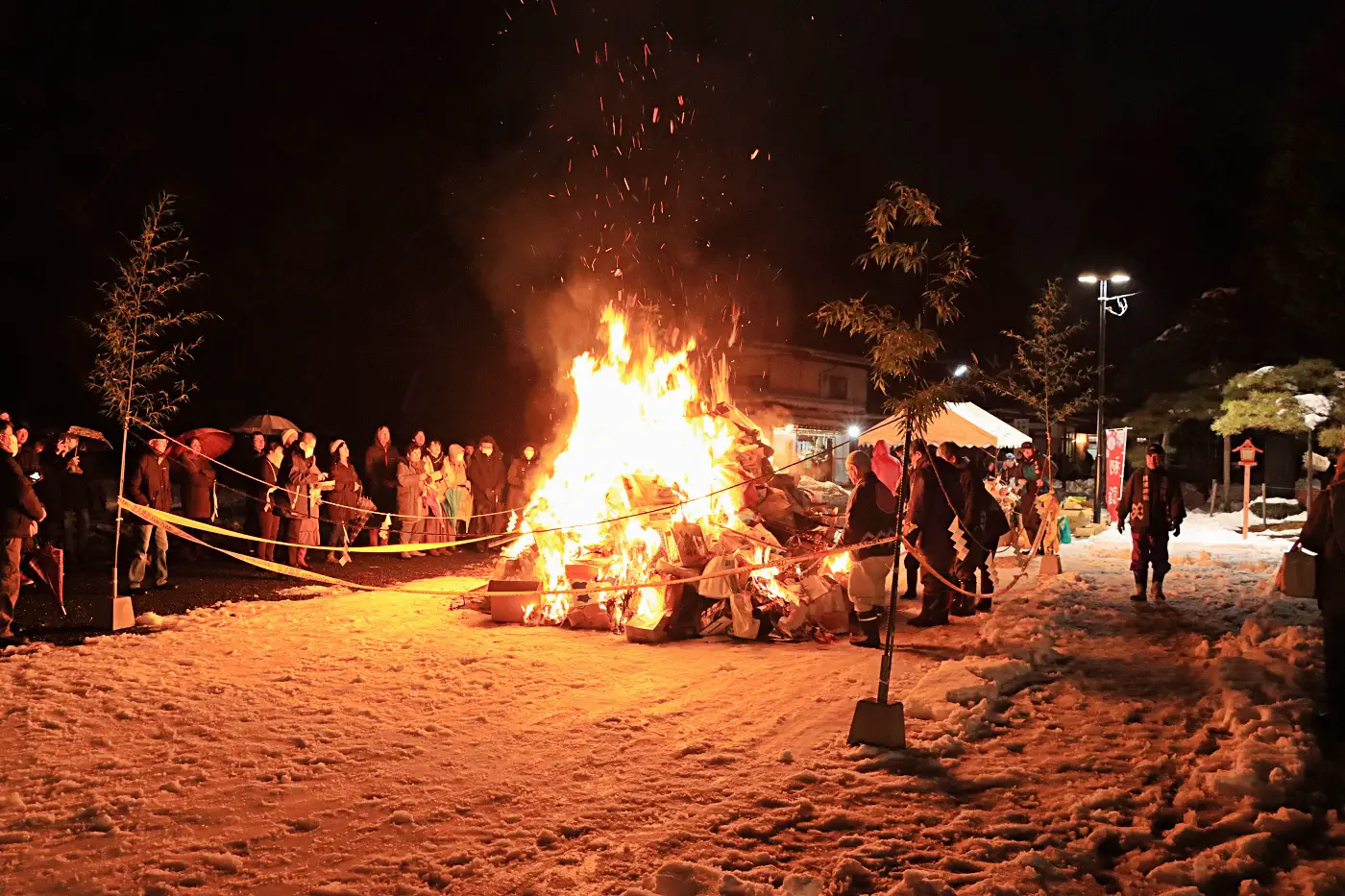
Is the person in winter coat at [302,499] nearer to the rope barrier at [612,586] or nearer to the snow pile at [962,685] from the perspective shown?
the rope barrier at [612,586]

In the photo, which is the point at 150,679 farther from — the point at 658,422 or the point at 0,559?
the point at 658,422

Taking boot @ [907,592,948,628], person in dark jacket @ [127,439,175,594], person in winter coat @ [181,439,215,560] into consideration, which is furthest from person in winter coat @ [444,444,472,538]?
boot @ [907,592,948,628]

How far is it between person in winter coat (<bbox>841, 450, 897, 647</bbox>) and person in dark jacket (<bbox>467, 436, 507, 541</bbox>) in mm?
9528

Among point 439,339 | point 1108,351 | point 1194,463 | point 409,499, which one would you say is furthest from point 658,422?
point 1108,351

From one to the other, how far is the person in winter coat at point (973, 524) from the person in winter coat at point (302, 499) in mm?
8901

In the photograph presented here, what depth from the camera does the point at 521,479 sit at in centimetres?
1708

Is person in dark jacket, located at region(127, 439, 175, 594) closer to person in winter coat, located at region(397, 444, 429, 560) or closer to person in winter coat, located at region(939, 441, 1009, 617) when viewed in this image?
person in winter coat, located at region(397, 444, 429, 560)

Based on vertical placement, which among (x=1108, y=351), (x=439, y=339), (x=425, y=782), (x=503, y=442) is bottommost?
(x=425, y=782)

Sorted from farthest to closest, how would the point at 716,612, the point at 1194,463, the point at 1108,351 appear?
the point at 1108,351 → the point at 1194,463 → the point at 716,612

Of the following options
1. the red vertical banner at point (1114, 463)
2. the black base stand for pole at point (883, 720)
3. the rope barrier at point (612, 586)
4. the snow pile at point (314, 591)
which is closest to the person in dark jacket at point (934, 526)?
the rope barrier at point (612, 586)

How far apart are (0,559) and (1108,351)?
5134 centimetres

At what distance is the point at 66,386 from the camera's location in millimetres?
22031

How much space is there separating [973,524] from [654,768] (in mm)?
6486

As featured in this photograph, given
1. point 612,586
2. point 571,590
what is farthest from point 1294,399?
point 571,590
